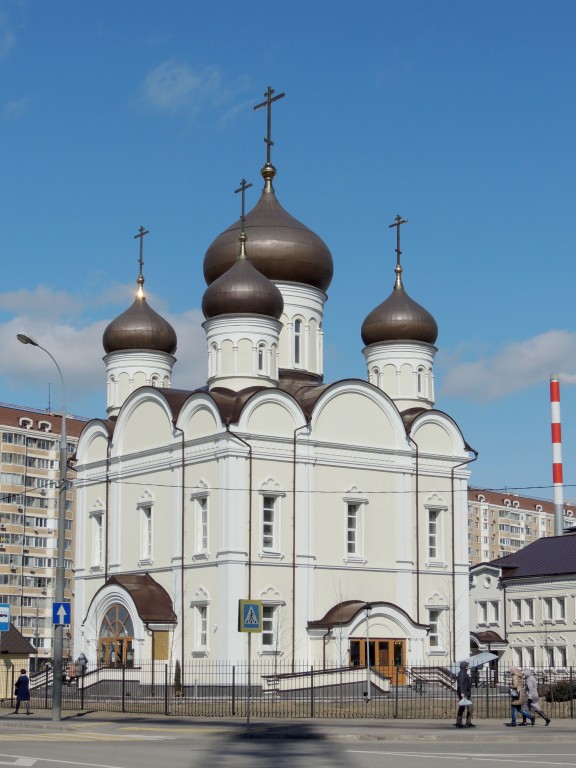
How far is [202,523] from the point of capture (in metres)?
40.5

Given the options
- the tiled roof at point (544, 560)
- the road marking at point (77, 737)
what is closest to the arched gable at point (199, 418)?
the road marking at point (77, 737)

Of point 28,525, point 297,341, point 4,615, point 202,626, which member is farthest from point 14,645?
point 28,525

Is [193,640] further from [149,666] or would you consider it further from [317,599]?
[317,599]

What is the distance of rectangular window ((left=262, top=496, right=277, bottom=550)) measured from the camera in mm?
40000

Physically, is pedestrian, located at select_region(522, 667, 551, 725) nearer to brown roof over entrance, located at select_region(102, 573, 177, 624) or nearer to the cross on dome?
brown roof over entrance, located at select_region(102, 573, 177, 624)

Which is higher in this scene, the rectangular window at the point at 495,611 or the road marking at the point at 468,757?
the rectangular window at the point at 495,611

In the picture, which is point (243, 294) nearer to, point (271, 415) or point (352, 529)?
point (271, 415)

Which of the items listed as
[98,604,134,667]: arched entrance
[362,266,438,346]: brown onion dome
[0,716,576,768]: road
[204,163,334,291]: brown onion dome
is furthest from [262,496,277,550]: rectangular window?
[0,716,576,768]: road

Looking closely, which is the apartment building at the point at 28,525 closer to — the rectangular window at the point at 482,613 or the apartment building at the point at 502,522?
the rectangular window at the point at 482,613

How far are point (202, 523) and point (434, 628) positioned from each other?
913 centimetres

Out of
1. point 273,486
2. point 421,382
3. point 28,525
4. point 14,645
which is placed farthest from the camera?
point 28,525

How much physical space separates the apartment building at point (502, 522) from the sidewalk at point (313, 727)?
296 feet

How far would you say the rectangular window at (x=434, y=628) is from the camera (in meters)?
43.5

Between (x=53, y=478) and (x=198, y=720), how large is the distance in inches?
2356
